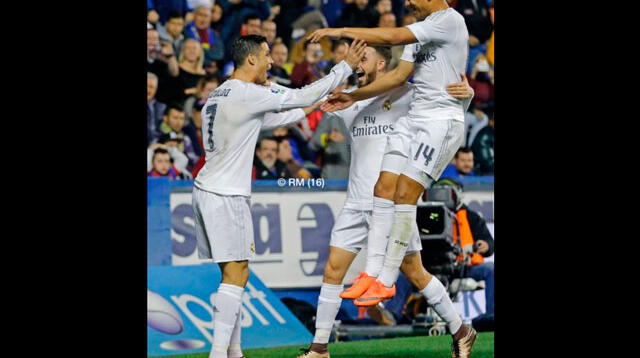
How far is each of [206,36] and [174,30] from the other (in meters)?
0.32

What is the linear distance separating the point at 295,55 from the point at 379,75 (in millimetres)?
1656

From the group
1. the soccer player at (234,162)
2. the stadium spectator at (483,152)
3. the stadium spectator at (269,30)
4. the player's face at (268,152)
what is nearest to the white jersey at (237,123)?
the soccer player at (234,162)

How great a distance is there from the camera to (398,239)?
7.27 meters

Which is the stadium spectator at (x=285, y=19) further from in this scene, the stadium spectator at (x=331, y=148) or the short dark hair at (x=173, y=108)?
the short dark hair at (x=173, y=108)

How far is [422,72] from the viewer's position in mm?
7461

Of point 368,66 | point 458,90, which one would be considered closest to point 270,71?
point 368,66

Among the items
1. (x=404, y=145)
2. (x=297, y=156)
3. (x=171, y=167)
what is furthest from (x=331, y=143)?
(x=404, y=145)

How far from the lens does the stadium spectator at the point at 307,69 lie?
9.52 metres

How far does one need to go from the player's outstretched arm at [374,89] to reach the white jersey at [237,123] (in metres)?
0.45

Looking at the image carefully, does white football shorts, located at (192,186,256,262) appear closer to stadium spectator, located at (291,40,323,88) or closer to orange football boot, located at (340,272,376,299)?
orange football boot, located at (340,272,376,299)

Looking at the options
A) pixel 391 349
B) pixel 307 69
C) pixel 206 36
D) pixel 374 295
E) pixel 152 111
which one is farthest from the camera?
pixel 307 69

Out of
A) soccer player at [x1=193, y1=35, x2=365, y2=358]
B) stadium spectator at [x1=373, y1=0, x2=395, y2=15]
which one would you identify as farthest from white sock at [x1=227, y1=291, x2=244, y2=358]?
stadium spectator at [x1=373, y1=0, x2=395, y2=15]

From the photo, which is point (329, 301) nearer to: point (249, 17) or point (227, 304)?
point (227, 304)

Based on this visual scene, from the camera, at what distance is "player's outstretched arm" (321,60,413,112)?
7.70m
